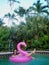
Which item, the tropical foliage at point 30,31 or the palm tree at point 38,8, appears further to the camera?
the palm tree at point 38,8

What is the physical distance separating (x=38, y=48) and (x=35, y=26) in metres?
2.10

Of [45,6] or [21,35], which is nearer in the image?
[21,35]

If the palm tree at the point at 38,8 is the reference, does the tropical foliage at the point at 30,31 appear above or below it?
below

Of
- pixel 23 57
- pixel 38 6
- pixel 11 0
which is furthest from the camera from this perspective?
pixel 11 0

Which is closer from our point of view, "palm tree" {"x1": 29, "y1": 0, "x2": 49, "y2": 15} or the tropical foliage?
the tropical foliage

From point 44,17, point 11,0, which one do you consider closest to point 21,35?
point 44,17

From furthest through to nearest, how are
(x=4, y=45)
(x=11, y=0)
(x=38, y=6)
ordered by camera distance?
(x=11, y=0)
(x=38, y=6)
(x=4, y=45)

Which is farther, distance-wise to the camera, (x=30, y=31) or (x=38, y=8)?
(x=38, y=8)

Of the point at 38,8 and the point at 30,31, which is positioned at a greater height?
the point at 38,8

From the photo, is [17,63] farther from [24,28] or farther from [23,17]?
[23,17]

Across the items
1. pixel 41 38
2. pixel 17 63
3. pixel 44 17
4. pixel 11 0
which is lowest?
pixel 17 63

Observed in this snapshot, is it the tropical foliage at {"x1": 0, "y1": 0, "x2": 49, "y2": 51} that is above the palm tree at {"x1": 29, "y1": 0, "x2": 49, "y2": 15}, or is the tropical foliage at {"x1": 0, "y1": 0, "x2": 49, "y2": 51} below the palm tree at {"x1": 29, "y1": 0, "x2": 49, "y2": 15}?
below

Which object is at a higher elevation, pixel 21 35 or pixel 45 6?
pixel 45 6

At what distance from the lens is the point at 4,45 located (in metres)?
16.5
